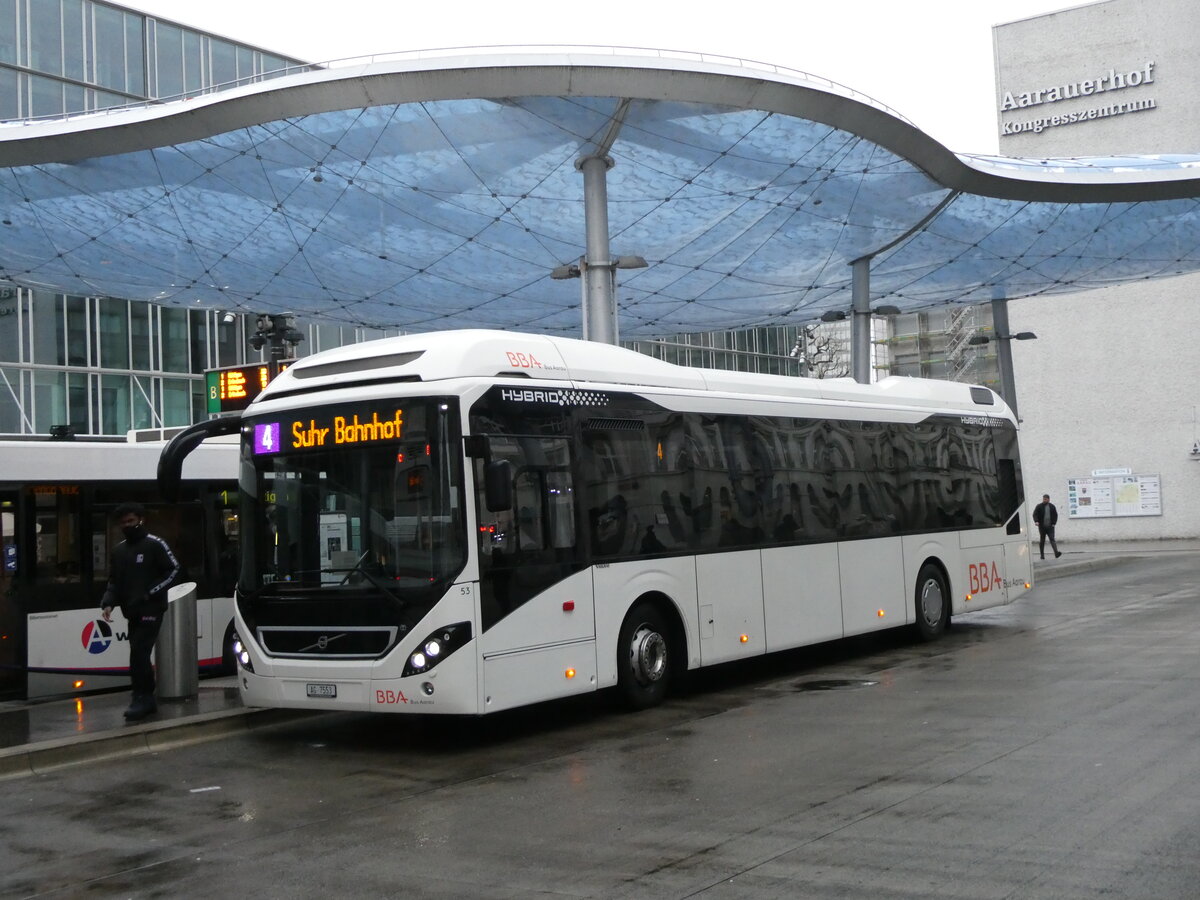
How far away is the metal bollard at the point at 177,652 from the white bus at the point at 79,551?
1.36 m

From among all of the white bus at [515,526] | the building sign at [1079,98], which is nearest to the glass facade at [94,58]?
the building sign at [1079,98]

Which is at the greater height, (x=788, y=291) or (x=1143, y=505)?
(x=788, y=291)

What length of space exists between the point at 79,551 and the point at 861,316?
23629 millimetres

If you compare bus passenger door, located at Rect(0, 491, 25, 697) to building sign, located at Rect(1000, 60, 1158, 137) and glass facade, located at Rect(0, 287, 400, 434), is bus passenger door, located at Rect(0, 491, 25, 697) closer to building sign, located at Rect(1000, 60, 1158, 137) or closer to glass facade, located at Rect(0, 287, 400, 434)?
glass facade, located at Rect(0, 287, 400, 434)

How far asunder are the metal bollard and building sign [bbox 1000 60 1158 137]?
44.2 metres

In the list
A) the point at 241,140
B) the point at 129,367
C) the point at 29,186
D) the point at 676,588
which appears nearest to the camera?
the point at 676,588

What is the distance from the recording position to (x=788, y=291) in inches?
1422

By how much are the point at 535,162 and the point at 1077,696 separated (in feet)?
49.5

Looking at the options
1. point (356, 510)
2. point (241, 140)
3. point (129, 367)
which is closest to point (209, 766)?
point (356, 510)

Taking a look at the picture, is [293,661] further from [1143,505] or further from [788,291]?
[1143,505]

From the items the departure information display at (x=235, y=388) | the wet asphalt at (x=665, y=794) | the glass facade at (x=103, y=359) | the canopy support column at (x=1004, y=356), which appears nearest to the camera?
the wet asphalt at (x=665, y=794)

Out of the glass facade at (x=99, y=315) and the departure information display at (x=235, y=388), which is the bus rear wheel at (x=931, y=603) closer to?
the departure information display at (x=235, y=388)

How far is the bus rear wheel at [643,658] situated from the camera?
1153 centimetres

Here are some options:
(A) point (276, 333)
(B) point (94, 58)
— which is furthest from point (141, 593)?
(B) point (94, 58)
